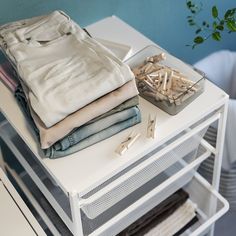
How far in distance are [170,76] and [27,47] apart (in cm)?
34

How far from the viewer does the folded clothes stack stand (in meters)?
1.01

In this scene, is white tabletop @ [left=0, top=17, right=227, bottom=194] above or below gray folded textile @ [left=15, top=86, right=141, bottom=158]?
below

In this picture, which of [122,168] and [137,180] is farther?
[137,180]

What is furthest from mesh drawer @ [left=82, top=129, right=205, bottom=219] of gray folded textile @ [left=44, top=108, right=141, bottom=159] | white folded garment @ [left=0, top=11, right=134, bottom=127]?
white folded garment @ [left=0, top=11, right=134, bottom=127]

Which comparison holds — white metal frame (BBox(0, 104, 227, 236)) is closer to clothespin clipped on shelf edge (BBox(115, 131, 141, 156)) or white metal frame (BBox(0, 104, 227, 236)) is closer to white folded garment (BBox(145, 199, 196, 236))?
clothespin clipped on shelf edge (BBox(115, 131, 141, 156))

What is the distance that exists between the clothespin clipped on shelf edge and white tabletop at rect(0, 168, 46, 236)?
25cm

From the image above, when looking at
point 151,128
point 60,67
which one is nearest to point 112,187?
point 151,128

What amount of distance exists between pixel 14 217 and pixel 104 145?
26 cm

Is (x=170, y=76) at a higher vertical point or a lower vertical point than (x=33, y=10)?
lower

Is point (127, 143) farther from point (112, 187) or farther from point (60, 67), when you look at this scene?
point (60, 67)

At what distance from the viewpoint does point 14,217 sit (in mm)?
1128

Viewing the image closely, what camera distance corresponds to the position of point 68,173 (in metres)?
1.03

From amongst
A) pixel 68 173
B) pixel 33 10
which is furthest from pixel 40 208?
pixel 33 10

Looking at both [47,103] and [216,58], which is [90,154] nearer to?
[47,103]
